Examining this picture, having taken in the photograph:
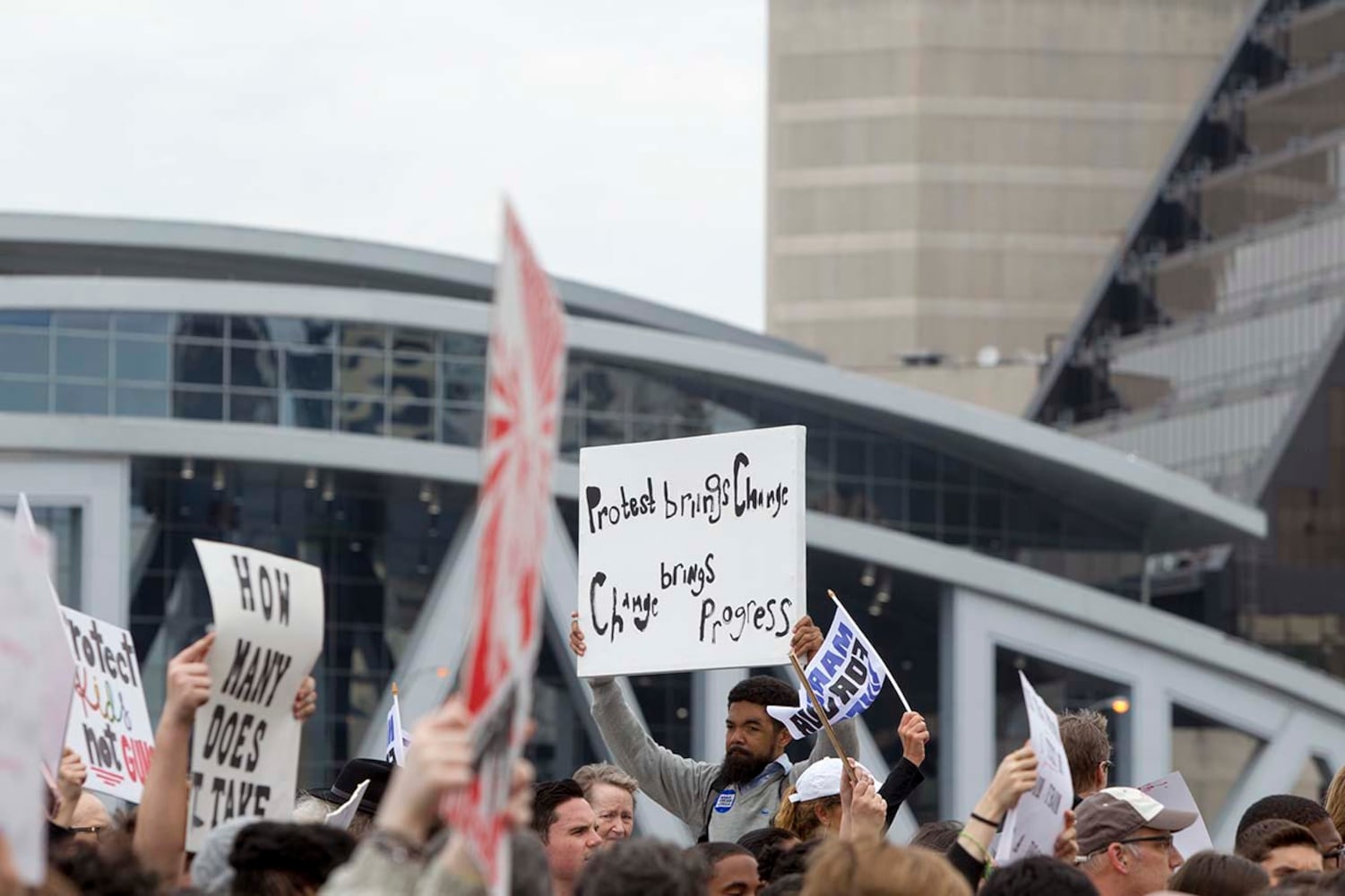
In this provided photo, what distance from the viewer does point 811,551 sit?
47375 millimetres

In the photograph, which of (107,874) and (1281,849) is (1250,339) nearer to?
(1281,849)

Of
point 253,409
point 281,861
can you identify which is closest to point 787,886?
point 281,861

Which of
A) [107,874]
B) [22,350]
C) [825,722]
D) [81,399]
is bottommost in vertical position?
[81,399]

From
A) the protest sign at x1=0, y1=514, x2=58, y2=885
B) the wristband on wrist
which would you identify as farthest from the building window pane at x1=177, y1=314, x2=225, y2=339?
the protest sign at x1=0, y1=514, x2=58, y2=885

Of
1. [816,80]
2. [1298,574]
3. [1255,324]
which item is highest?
[816,80]

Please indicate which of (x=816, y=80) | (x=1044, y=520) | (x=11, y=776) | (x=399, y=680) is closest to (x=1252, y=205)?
(x=1044, y=520)

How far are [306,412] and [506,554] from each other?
136 feet

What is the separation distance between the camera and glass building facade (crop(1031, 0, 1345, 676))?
213 ft

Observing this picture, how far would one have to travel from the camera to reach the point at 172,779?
19.6 ft

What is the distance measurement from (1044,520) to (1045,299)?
41.6 meters

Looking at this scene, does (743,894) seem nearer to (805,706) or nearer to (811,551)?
(805,706)

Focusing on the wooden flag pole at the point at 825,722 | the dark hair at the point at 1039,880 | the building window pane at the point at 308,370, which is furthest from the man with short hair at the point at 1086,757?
the building window pane at the point at 308,370

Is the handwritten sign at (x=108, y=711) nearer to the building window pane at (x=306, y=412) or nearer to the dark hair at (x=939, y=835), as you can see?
the dark hair at (x=939, y=835)

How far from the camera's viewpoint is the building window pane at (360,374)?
46.1 meters
